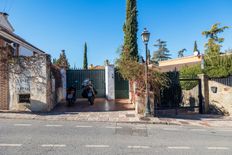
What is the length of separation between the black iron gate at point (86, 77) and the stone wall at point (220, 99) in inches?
294

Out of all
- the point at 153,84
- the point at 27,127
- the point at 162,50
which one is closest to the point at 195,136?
the point at 153,84

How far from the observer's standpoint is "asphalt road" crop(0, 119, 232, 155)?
5.22m

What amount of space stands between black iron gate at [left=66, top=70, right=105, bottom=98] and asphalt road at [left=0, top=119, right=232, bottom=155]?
8.24m

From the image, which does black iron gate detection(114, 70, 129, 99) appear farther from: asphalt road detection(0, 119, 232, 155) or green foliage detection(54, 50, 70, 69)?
asphalt road detection(0, 119, 232, 155)

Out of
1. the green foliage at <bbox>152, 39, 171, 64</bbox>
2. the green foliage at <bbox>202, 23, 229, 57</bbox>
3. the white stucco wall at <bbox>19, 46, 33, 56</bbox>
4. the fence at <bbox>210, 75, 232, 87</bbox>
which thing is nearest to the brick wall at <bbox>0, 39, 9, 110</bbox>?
the white stucco wall at <bbox>19, 46, 33, 56</bbox>

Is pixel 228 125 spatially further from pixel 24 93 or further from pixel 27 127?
pixel 24 93

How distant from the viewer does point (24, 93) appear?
1081 centimetres

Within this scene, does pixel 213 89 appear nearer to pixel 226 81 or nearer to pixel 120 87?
pixel 226 81

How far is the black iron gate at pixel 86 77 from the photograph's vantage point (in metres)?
16.4

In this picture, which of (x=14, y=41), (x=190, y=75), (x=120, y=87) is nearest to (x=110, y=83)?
(x=120, y=87)

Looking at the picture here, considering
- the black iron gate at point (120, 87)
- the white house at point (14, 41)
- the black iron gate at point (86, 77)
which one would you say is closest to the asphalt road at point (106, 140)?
the black iron gate at point (120, 87)

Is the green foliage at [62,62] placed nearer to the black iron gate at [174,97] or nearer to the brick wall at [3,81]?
the brick wall at [3,81]

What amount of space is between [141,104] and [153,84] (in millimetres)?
1113

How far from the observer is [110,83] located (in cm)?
1616
